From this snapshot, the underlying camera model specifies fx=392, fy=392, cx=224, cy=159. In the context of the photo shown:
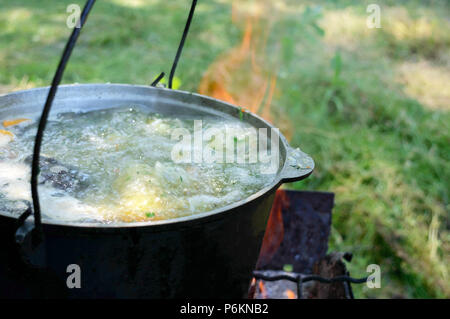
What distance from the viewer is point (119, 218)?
1448mm

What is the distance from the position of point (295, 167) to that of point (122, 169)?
0.77 metres

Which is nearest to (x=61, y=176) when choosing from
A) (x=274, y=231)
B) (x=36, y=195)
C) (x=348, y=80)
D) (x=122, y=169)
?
(x=122, y=169)

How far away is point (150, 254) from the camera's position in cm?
138

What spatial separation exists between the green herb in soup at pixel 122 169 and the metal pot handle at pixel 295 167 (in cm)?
15

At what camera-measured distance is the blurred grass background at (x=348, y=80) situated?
3.48m

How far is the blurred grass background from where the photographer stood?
3477mm

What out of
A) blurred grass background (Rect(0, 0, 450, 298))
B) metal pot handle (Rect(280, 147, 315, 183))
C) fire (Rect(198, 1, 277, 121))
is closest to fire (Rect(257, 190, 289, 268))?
blurred grass background (Rect(0, 0, 450, 298))

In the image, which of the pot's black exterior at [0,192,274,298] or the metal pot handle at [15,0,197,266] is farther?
the pot's black exterior at [0,192,274,298]

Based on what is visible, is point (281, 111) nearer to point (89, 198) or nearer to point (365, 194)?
point (365, 194)

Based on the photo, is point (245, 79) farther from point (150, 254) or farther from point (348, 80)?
point (150, 254)

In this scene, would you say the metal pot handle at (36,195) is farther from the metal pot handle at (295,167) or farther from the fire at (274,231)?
the fire at (274,231)

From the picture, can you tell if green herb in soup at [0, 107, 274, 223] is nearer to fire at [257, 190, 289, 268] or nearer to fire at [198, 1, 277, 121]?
fire at [257, 190, 289, 268]

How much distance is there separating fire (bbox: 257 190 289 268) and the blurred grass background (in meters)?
0.78
